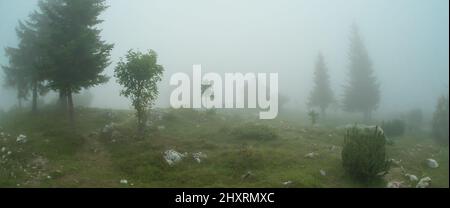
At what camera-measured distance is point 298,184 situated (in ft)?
71.8

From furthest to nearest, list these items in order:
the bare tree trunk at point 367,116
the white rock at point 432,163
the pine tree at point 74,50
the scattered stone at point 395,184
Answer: the bare tree trunk at point 367,116 → the pine tree at point 74,50 → the white rock at point 432,163 → the scattered stone at point 395,184

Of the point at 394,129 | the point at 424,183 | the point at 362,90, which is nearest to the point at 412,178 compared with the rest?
the point at 424,183

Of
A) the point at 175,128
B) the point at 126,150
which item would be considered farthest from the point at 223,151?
the point at 175,128

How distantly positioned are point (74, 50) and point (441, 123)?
4033cm

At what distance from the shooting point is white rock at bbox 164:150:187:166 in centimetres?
2530

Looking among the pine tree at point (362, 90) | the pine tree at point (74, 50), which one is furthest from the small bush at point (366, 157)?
the pine tree at point (362, 90)

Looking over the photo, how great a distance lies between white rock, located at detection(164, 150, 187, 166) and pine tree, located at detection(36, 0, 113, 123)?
11.3 metres

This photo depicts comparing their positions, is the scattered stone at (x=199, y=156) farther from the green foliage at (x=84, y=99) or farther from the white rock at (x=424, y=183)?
the green foliage at (x=84, y=99)

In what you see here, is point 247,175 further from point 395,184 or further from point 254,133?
point 254,133

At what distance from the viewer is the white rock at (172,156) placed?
25297 millimetres

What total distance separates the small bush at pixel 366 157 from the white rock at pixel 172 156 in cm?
1070

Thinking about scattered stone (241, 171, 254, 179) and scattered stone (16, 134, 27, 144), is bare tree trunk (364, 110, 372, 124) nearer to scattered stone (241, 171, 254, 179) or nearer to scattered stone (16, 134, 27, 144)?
scattered stone (241, 171, 254, 179)

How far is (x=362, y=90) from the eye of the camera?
66.6m
